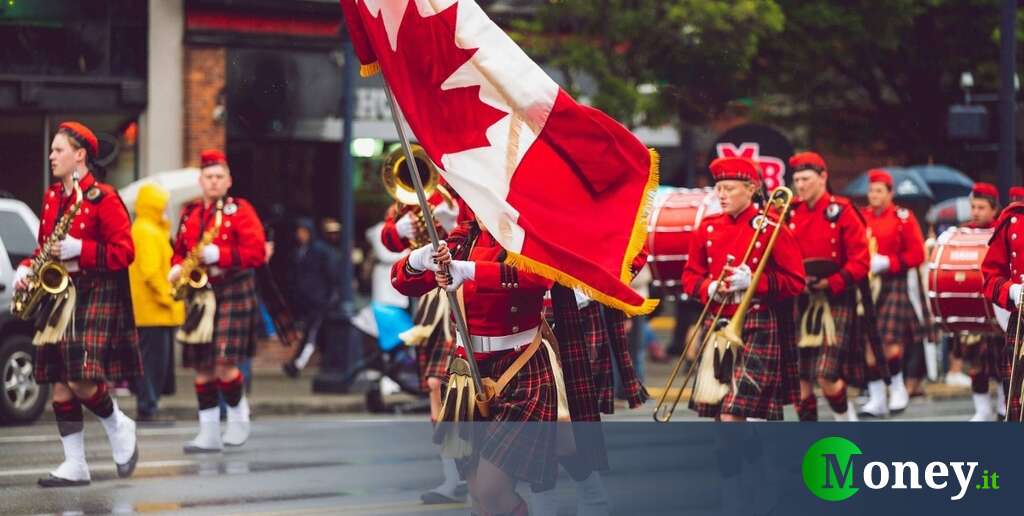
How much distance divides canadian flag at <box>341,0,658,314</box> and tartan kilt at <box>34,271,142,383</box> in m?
4.32

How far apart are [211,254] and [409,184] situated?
1.86 metres

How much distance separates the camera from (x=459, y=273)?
690 cm

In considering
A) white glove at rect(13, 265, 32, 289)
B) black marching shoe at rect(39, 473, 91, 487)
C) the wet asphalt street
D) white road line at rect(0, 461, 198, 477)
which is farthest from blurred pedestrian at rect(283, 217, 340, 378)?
black marching shoe at rect(39, 473, 91, 487)

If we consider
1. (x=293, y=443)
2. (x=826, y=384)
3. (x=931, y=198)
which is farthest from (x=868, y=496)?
(x=931, y=198)

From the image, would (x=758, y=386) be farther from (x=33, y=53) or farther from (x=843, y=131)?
(x=843, y=131)

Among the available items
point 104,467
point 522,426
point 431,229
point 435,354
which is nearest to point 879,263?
point 435,354

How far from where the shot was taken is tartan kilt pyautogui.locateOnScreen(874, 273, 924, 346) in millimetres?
17578

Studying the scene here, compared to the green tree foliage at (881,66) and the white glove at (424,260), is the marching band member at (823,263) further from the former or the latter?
the green tree foliage at (881,66)

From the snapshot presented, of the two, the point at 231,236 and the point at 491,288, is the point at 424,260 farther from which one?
the point at 231,236

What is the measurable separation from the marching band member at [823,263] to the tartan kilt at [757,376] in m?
1.54

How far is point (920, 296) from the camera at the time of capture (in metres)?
20.1

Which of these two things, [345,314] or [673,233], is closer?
[673,233]

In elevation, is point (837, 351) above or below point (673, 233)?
below

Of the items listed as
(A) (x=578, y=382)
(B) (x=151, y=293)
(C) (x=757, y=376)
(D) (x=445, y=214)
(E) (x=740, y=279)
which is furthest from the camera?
(B) (x=151, y=293)
